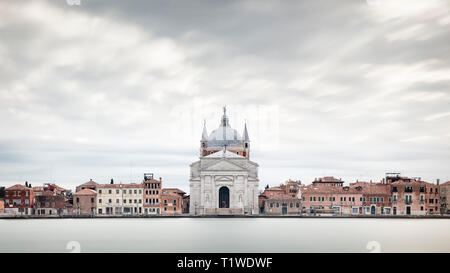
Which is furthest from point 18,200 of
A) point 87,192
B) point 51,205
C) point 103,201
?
point 103,201

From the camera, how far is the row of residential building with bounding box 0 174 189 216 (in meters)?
72.8

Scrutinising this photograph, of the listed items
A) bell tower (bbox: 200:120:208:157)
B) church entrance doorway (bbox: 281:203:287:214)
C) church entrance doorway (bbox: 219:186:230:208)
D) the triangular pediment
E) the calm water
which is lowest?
the calm water

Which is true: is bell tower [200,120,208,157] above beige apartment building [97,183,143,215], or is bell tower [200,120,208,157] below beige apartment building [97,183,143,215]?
above

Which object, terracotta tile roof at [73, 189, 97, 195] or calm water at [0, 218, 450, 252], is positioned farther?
terracotta tile roof at [73, 189, 97, 195]

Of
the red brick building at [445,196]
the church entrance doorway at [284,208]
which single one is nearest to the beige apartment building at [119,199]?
the church entrance doorway at [284,208]

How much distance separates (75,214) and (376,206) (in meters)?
36.8

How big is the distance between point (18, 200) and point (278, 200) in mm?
32019

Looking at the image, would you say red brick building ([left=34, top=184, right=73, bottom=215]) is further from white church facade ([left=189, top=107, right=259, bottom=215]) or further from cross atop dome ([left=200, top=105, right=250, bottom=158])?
cross atop dome ([left=200, top=105, right=250, bottom=158])

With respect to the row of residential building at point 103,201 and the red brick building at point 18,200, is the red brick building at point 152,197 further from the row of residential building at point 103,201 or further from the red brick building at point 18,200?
the red brick building at point 18,200

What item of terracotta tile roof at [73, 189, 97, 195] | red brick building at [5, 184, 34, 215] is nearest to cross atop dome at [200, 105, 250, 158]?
terracotta tile roof at [73, 189, 97, 195]

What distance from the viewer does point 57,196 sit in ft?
241

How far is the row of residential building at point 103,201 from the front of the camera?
72812 mm
